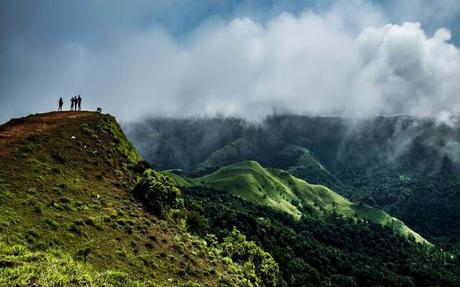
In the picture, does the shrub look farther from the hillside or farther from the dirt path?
the dirt path

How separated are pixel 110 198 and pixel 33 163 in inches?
455

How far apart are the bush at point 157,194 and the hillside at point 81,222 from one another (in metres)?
1.70

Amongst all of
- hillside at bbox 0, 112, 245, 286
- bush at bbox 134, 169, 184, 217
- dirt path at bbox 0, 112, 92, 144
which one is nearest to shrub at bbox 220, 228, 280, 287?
hillside at bbox 0, 112, 245, 286

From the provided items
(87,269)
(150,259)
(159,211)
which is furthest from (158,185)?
(87,269)

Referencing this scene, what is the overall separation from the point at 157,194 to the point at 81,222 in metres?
17.4

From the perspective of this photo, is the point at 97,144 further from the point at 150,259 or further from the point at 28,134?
the point at 150,259

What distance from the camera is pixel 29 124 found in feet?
242

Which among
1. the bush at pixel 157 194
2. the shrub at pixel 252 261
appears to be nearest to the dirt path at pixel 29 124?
the bush at pixel 157 194

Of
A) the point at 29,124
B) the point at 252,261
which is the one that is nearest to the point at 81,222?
the point at 29,124

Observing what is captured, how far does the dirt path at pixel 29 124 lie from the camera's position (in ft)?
→ 220

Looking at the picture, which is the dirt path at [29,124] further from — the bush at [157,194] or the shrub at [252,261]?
the shrub at [252,261]

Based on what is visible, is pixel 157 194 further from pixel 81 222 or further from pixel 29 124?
pixel 29 124

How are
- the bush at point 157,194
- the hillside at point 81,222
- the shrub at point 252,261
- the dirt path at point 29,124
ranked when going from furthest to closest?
the shrub at point 252,261
the dirt path at point 29,124
the bush at point 157,194
the hillside at point 81,222

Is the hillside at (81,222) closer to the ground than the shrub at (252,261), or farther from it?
farther from it
